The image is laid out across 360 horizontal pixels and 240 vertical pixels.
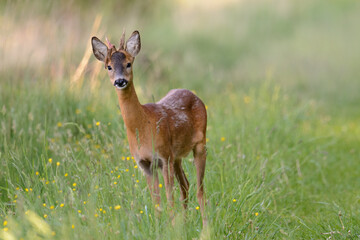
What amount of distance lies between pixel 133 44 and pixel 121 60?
0.80 feet

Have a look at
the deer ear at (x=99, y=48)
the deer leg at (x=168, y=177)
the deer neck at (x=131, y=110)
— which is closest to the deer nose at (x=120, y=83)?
the deer neck at (x=131, y=110)

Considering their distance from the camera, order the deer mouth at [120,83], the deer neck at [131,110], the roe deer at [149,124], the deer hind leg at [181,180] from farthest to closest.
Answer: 1. the deer hind leg at [181,180]
2. the deer neck at [131,110]
3. the roe deer at [149,124]
4. the deer mouth at [120,83]

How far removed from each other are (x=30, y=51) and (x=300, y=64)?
28.2ft

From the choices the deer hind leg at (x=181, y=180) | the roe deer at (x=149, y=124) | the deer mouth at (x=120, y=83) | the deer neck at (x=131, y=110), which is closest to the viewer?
the deer mouth at (x=120, y=83)

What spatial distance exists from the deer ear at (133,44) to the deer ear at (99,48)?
190 mm

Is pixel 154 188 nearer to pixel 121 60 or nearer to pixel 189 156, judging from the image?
pixel 121 60

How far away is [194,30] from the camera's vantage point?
58.7 feet

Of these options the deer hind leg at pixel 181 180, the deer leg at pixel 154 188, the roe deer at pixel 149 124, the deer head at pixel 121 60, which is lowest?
the deer hind leg at pixel 181 180

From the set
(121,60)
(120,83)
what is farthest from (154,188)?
(121,60)

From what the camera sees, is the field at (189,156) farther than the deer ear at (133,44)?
No

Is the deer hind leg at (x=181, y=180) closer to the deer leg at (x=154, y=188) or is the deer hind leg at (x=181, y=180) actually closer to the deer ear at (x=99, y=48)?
the deer leg at (x=154, y=188)

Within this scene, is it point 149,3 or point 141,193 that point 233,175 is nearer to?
point 141,193

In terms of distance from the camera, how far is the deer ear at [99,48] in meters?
4.43

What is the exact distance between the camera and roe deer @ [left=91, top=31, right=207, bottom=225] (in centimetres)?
423
